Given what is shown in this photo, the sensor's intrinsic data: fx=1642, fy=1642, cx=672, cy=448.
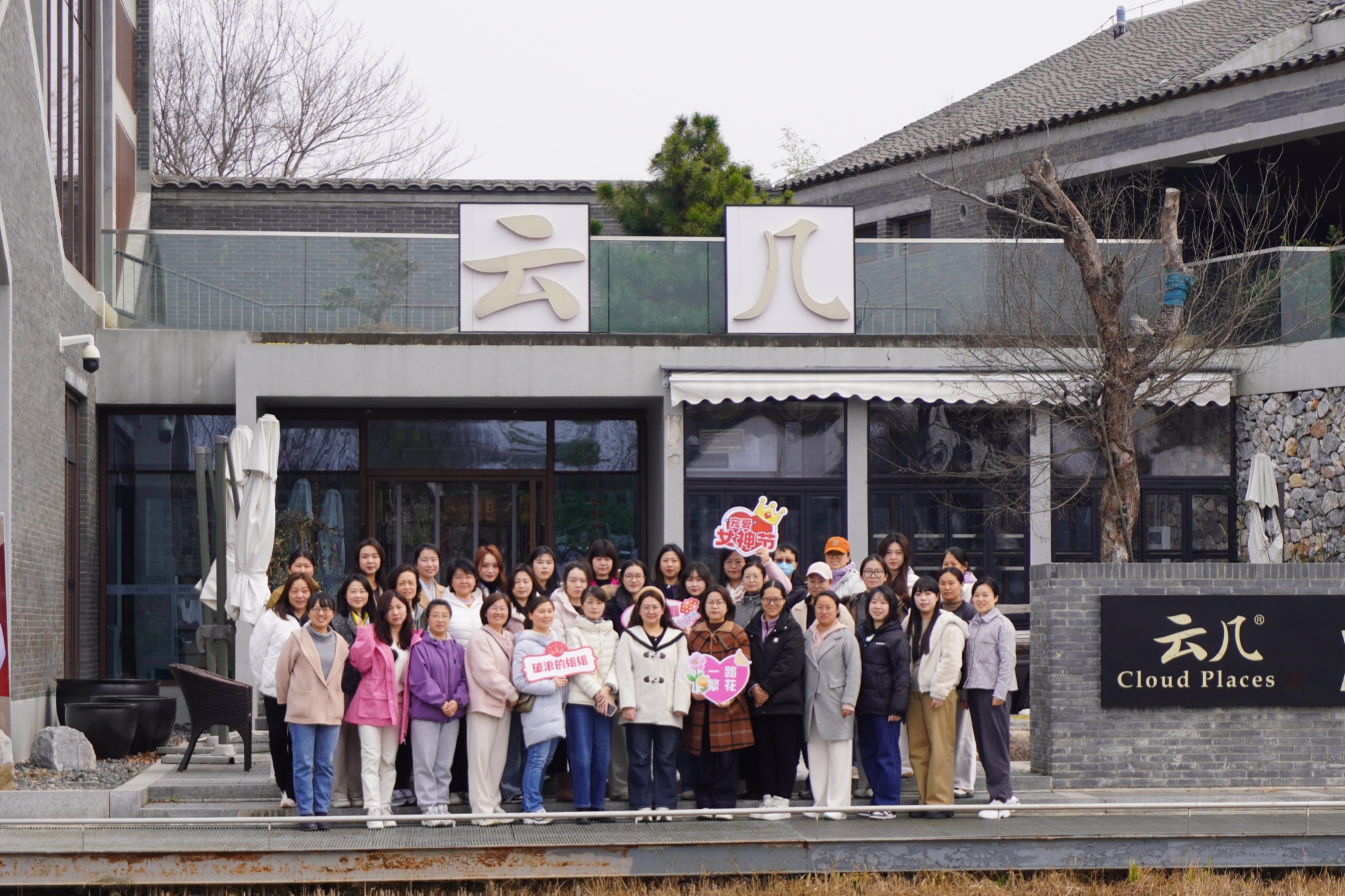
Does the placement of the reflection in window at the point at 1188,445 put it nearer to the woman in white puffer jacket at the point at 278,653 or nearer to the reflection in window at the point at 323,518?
the reflection in window at the point at 323,518

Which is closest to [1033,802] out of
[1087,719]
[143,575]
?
[1087,719]

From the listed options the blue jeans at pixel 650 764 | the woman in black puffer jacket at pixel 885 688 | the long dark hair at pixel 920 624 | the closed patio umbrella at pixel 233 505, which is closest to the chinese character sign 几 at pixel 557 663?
the blue jeans at pixel 650 764

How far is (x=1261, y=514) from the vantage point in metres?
17.2

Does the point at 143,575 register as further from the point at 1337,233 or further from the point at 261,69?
the point at 261,69

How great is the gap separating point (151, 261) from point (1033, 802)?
11.3m

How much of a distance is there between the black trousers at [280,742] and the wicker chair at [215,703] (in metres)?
1.28

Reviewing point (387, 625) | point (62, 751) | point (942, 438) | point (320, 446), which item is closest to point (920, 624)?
point (387, 625)

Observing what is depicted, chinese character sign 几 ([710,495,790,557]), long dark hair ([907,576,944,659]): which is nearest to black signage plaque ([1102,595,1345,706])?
long dark hair ([907,576,944,659])

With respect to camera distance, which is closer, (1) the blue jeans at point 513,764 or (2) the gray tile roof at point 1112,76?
(1) the blue jeans at point 513,764

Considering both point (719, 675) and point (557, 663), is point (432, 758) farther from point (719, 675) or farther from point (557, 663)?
point (719, 675)

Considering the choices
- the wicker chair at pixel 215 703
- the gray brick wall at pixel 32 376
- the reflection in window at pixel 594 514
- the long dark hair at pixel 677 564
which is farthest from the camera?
the reflection in window at pixel 594 514

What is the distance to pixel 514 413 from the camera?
19.0m

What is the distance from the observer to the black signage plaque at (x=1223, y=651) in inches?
470

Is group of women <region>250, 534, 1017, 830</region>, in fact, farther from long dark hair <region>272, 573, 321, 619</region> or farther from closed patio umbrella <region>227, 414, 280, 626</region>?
closed patio umbrella <region>227, 414, 280, 626</region>
